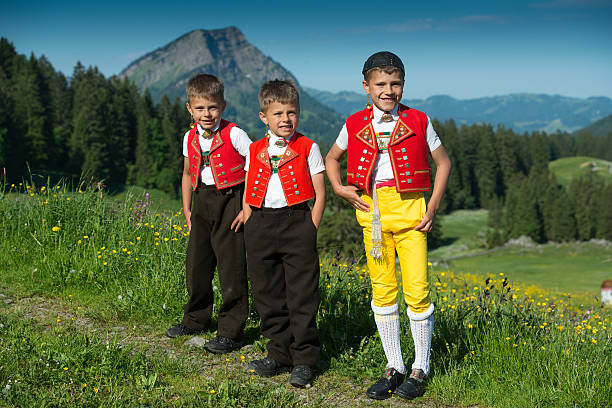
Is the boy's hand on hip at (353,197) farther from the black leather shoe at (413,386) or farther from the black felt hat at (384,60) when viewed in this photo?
the black leather shoe at (413,386)

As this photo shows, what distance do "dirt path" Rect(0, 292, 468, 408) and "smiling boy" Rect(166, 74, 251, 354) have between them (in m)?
0.17

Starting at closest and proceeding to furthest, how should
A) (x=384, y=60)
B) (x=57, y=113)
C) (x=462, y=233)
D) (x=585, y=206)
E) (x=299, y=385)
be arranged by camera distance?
(x=384, y=60) < (x=299, y=385) < (x=57, y=113) < (x=585, y=206) < (x=462, y=233)

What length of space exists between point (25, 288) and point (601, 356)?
20.5 feet

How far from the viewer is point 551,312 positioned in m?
6.11

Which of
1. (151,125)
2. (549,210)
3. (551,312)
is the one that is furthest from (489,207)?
(551,312)

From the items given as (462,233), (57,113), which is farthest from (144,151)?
(462,233)

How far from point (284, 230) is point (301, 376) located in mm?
1233

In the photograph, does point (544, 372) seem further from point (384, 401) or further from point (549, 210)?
point (549, 210)

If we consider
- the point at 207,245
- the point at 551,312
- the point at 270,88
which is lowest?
the point at 551,312

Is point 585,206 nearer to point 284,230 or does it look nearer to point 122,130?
point 122,130

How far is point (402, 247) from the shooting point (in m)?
3.86

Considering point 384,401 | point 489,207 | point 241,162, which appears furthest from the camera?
point 489,207

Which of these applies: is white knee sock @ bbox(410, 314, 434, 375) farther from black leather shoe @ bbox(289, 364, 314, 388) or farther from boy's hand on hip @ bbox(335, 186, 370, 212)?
boy's hand on hip @ bbox(335, 186, 370, 212)

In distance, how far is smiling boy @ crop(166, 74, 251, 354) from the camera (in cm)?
452
